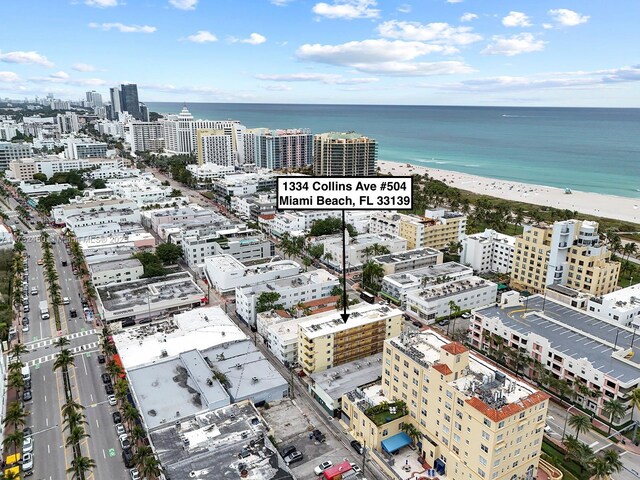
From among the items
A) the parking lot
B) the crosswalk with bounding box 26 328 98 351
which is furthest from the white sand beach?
the crosswalk with bounding box 26 328 98 351

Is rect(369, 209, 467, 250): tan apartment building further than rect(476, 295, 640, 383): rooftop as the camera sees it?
Yes

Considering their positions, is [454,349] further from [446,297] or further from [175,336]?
[175,336]

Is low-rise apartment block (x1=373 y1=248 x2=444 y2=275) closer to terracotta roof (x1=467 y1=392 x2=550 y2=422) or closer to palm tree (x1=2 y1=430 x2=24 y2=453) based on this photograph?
terracotta roof (x1=467 y1=392 x2=550 y2=422)

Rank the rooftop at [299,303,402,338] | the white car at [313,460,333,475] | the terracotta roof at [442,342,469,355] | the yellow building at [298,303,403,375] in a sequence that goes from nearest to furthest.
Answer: the terracotta roof at [442,342,469,355], the white car at [313,460,333,475], the yellow building at [298,303,403,375], the rooftop at [299,303,402,338]

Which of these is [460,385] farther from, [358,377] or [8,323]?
[8,323]

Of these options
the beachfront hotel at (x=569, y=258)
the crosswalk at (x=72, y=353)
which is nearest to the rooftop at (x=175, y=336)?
the crosswalk at (x=72, y=353)

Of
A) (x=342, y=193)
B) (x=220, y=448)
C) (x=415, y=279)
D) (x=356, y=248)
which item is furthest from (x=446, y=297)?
(x=342, y=193)

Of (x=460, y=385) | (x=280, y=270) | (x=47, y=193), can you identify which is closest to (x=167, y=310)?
(x=280, y=270)

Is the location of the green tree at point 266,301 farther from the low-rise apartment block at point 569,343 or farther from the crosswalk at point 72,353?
the low-rise apartment block at point 569,343
